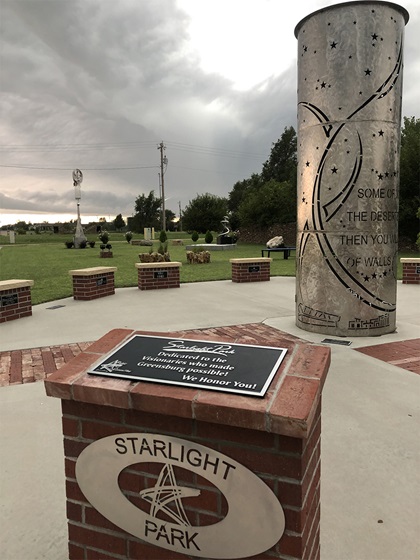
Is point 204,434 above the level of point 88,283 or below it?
above

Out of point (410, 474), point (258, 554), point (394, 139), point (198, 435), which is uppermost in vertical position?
point (394, 139)

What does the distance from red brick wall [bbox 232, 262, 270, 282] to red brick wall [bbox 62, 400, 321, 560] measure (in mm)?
9364

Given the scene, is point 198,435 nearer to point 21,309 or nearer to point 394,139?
point 394,139

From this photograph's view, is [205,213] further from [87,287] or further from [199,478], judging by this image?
[199,478]

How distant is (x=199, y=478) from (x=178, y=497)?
0.13 metres

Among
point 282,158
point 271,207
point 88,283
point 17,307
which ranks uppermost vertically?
point 282,158

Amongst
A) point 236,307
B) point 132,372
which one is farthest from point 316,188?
point 132,372

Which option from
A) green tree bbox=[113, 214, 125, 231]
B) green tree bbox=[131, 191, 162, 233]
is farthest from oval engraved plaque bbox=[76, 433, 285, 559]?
green tree bbox=[113, 214, 125, 231]

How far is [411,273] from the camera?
35.1 ft

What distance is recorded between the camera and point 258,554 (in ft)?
5.35

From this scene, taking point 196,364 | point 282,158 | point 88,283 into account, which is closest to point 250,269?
point 88,283

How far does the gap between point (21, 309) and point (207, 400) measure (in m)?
6.58

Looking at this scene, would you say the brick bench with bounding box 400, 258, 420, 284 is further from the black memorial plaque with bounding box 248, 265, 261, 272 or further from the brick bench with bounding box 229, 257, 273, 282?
the black memorial plaque with bounding box 248, 265, 261, 272

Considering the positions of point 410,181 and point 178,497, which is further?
point 410,181
